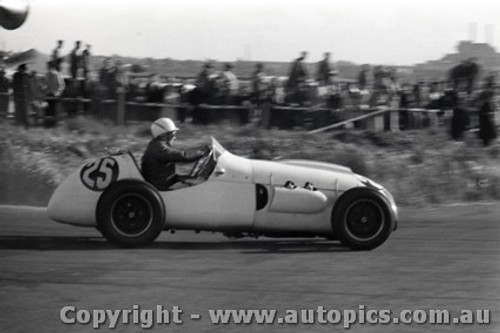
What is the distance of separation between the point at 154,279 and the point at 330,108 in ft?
4.75

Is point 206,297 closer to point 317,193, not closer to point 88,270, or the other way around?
point 88,270

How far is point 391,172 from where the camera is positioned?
7.41 meters

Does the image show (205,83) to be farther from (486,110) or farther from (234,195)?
(486,110)

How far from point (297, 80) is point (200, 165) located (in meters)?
0.99

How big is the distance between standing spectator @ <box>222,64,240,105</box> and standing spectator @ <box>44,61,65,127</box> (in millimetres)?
886

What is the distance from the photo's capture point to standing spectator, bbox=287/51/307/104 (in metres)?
5.95

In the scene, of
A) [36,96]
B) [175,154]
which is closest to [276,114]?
[175,154]

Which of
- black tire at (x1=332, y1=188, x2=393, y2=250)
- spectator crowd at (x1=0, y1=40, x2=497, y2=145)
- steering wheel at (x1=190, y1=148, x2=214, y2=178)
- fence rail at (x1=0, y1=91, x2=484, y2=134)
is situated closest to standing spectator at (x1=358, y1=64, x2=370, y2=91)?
spectator crowd at (x1=0, y1=40, x2=497, y2=145)

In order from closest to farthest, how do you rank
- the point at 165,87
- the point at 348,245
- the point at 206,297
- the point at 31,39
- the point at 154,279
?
the point at 31,39, the point at 206,297, the point at 154,279, the point at 165,87, the point at 348,245

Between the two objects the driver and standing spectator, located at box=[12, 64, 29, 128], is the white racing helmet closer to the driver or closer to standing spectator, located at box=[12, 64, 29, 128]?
the driver

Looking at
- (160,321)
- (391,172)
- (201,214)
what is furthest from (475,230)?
(160,321)

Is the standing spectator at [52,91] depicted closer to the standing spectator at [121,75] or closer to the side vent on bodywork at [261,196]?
the standing spectator at [121,75]

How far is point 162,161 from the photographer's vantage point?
6.87 metres

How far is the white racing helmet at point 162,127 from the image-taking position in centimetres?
636
